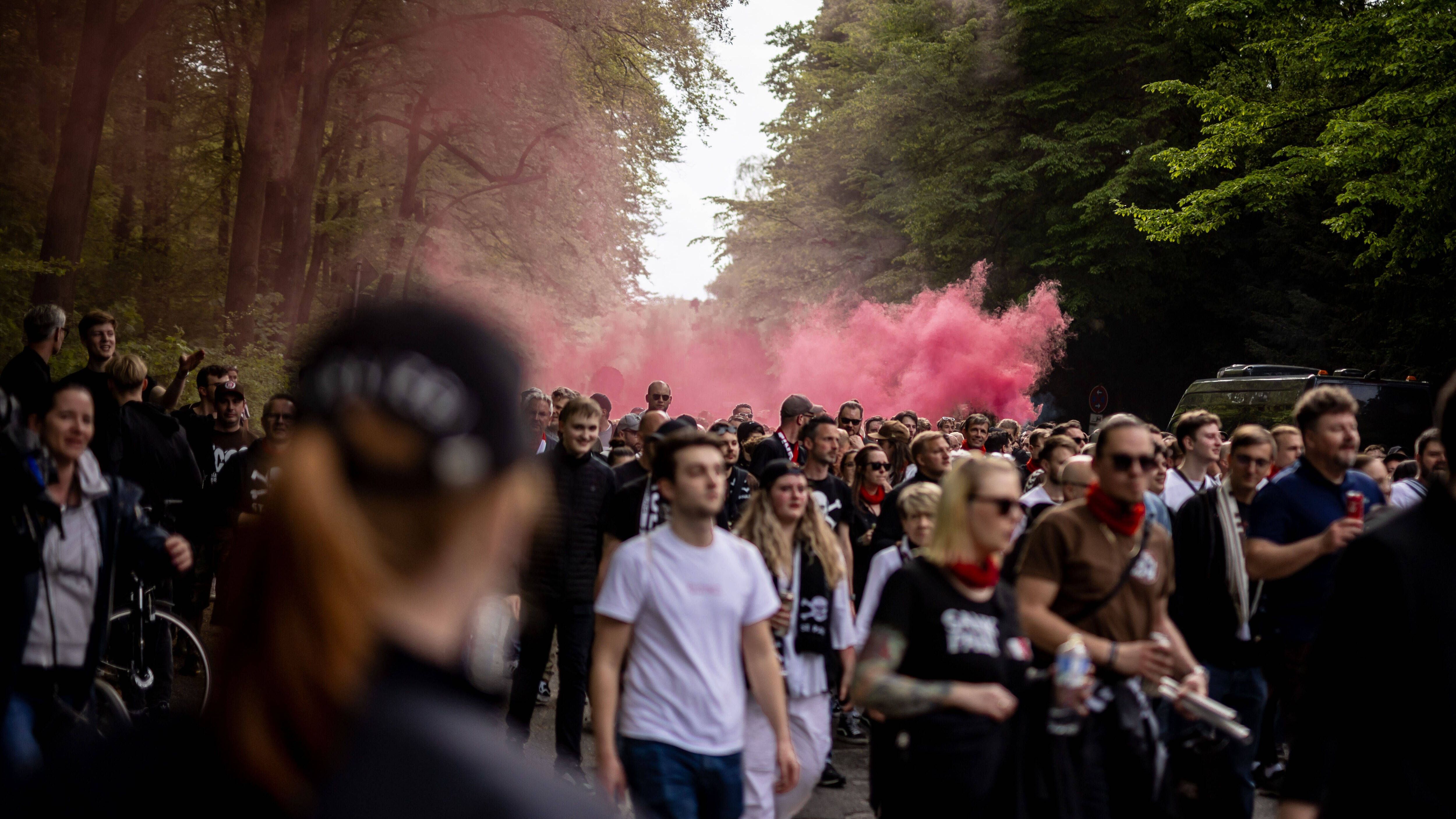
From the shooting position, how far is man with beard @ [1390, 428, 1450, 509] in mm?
8383

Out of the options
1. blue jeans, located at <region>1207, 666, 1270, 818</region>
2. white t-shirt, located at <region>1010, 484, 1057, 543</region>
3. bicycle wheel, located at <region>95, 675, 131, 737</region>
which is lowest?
bicycle wheel, located at <region>95, 675, 131, 737</region>

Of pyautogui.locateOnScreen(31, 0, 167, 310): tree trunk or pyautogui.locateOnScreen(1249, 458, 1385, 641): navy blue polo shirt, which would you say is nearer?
pyautogui.locateOnScreen(1249, 458, 1385, 641): navy blue polo shirt

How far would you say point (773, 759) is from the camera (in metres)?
5.55

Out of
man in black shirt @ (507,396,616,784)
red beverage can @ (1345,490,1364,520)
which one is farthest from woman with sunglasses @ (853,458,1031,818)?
man in black shirt @ (507,396,616,784)

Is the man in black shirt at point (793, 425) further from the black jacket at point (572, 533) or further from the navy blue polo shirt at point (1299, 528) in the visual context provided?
the navy blue polo shirt at point (1299, 528)

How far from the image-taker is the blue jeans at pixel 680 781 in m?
4.66

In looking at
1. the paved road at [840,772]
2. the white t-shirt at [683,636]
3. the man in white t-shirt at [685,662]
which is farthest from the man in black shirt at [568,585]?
the white t-shirt at [683,636]

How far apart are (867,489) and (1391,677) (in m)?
6.37

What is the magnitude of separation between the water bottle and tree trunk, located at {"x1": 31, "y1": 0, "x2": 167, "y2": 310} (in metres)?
14.6

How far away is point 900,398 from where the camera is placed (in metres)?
36.7

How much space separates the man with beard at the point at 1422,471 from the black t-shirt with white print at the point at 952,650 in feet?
16.0

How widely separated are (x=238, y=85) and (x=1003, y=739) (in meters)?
23.4

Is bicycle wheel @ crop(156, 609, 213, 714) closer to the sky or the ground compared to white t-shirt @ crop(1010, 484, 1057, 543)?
closer to the ground

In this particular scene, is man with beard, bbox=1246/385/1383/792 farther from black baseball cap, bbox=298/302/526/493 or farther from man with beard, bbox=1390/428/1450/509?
black baseball cap, bbox=298/302/526/493
